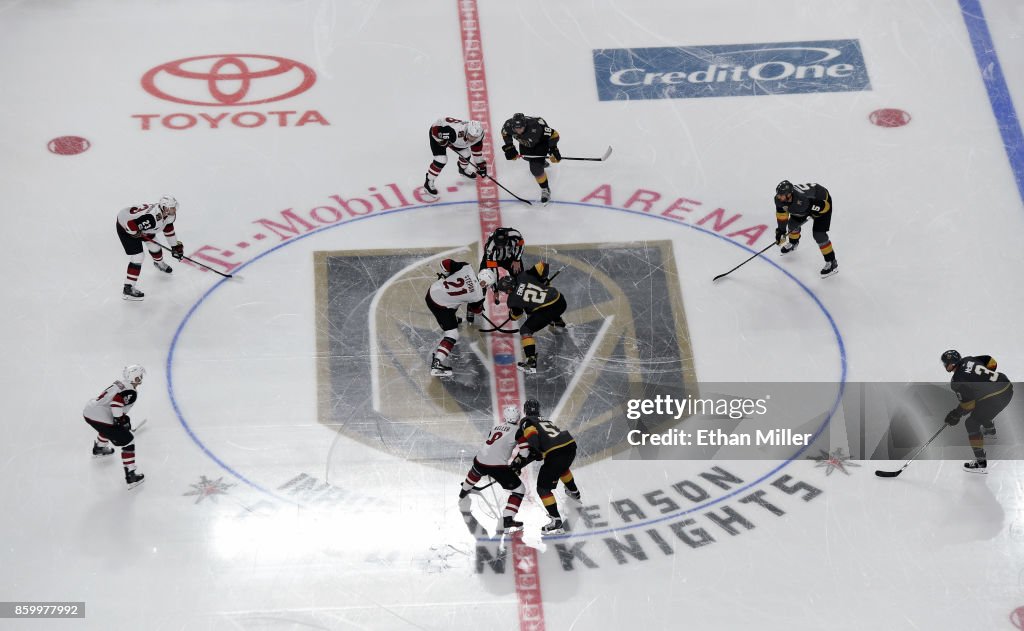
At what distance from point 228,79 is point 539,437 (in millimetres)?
4582

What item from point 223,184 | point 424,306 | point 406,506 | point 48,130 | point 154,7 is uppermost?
point 154,7

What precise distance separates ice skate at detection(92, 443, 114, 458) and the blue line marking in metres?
6.05

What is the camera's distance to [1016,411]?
8.30m

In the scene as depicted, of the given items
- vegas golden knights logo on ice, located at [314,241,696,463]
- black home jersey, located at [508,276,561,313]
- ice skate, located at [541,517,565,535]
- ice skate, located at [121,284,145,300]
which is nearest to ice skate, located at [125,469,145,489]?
vegas golden knights logo on ice, located at [314,241,696,463]

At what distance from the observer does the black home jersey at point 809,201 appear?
888 cm

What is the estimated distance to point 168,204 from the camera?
8.64m

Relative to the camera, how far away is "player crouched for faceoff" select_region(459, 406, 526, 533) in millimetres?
7277

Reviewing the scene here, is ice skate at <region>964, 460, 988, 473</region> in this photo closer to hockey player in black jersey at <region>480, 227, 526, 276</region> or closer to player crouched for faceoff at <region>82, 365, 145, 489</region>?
hockey player in black jersey at <region>480, 227, 526, 276</region>

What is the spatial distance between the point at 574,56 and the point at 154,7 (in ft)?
10.5

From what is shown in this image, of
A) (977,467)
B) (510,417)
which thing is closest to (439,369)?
(510,417)

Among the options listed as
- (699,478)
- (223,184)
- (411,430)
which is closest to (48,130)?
(223,184)

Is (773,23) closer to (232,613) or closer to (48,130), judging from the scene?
(48,130)
